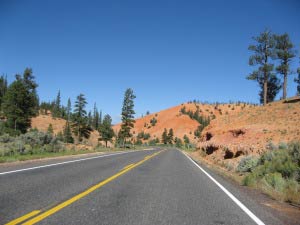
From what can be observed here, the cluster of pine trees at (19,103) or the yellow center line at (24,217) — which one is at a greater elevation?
the cluster of pine trees at (19,103)

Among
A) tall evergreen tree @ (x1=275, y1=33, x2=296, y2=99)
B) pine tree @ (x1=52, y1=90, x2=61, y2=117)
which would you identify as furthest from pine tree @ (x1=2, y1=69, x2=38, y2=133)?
pine tree @ (x1=52, y1=90, x2=61, y2=117)

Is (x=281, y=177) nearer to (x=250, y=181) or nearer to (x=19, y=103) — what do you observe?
(x=250, y=181)

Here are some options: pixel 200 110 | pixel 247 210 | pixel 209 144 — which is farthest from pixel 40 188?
pixel 200 110

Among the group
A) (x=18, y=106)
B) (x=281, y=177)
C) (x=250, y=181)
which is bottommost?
(x=250, y=181)

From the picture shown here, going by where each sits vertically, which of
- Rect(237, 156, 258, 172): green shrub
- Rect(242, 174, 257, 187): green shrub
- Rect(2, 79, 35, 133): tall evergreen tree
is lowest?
Rect(242, 174, 257, 187): green shrub

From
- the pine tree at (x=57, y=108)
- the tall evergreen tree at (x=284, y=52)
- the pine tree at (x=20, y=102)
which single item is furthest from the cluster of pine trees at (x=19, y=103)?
the pine tree at (x=57, y=108)

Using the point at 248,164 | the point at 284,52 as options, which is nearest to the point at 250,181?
the point at 248,164

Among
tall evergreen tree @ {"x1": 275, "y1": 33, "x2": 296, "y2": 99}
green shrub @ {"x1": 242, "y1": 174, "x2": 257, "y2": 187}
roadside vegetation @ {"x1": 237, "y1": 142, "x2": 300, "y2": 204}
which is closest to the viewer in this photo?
roadside vegetation @ {"x1": 237, "y1": 142, "x2": 300, "y2": 204}

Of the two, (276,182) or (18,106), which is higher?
(18,106)

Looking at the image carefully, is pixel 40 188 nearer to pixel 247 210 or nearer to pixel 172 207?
pixel 172 207

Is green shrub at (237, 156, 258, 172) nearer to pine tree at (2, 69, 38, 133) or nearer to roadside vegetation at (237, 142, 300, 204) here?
roadside vegetation at (237, 142, 300, 204)

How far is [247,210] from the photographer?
6.84 m

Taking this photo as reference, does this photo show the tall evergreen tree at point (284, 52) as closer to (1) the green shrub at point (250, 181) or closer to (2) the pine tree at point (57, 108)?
(1) the green shrub at point (250, 181)

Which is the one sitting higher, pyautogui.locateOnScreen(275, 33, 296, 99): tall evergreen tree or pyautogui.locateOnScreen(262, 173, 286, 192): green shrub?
pyautogui.locateOnScreen(275, 33, 296, 99): tall evergreen tree
